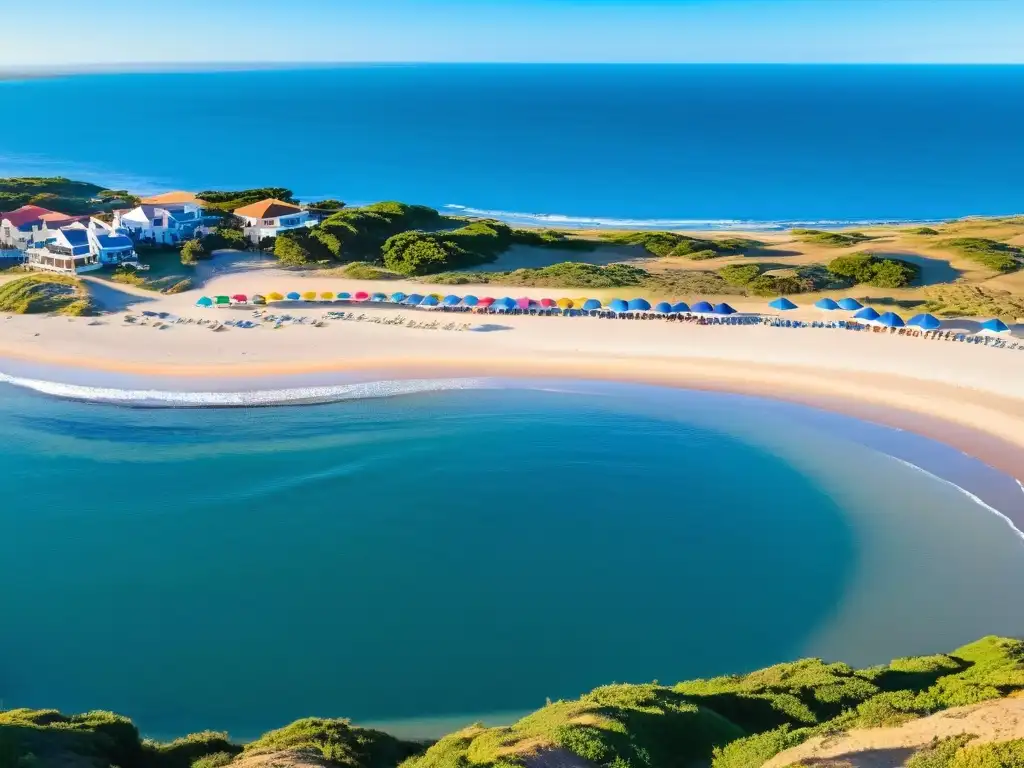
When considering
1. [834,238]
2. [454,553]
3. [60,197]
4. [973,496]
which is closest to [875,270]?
[834,238]

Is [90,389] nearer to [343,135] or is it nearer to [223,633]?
[223,633]

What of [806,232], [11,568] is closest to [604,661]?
[11,568]

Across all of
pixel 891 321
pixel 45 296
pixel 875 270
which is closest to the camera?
pixel 891 321

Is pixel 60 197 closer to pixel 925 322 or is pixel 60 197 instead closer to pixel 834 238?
pixel 834 238

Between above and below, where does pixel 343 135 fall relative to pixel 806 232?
above

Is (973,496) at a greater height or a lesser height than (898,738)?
greater

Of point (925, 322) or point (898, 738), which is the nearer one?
point (898, 738)

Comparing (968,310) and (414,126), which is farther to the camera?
(414,126)

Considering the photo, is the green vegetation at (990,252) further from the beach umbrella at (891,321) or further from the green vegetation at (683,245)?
the beach umbrella at (891,321)
